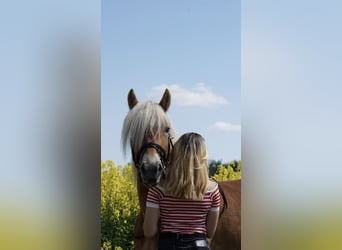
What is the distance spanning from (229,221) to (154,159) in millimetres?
676

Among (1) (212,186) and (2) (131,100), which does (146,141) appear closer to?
(2) (131,100)

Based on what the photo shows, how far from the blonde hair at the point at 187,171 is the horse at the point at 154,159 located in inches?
3.2

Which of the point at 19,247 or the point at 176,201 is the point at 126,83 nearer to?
the point at 176,201

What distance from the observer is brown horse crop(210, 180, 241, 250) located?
302 cm

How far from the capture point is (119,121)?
300 centimetres

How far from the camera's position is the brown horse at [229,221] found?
302 centimetres

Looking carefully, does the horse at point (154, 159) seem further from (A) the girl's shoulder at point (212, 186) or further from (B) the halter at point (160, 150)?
(A) the girl's shoulder at point (212, 186)

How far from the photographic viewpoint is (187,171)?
2.75 meters

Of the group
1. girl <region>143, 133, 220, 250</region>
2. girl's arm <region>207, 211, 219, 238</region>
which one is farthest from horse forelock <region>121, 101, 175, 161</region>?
girl's arm <region>207, 211, 219, 238</region>

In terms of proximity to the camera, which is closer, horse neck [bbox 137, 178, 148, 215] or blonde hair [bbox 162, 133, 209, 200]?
blonde hair [bbox 162, 133, 209, 200]

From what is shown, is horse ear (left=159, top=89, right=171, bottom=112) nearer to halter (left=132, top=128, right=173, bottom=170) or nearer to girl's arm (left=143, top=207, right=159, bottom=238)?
halter (left=132, top=128, right=173, bottom=170)

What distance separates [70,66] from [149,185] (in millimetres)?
993

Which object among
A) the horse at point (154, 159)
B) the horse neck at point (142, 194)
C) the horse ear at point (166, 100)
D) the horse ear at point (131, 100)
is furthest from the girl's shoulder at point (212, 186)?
the horse ear at point (131, 100)

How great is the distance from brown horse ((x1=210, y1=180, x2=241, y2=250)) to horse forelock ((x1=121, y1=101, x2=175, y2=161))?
0.54 metres
